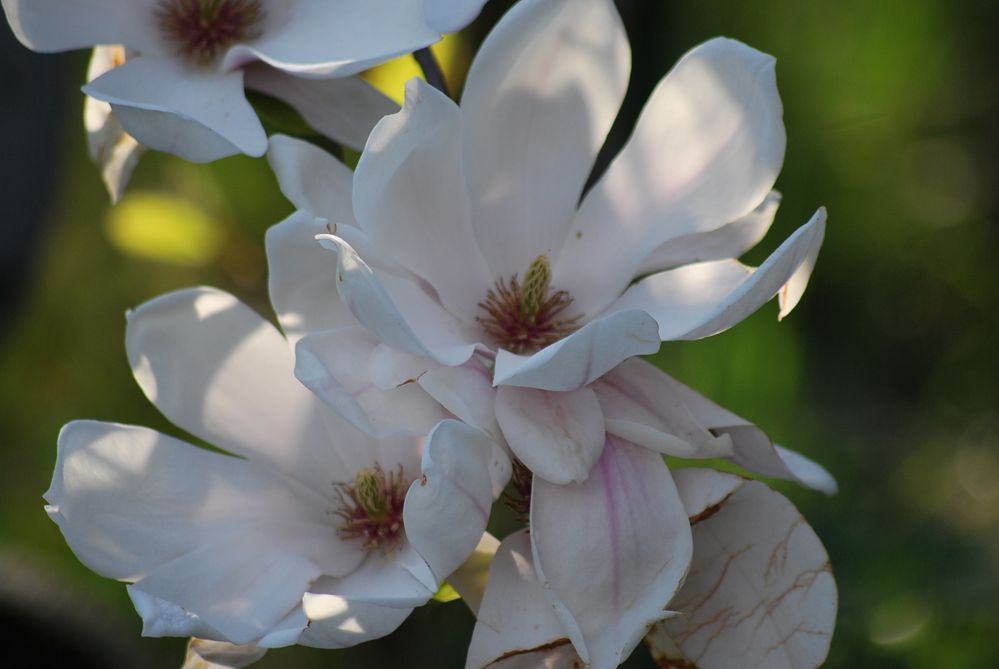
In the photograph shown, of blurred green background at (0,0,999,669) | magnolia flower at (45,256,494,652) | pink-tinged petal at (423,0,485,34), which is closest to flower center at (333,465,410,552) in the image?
magnolia flower at (45,256,494,652)

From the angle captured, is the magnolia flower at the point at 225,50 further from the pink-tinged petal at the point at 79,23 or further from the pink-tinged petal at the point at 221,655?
the pink-tinged petal at the point at 221,655

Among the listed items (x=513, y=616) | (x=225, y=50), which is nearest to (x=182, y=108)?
(x=225, y=50)

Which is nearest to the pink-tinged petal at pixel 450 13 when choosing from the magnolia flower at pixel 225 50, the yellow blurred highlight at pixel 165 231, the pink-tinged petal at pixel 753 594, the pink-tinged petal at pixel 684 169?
the magnolia flower at pixel 225 50

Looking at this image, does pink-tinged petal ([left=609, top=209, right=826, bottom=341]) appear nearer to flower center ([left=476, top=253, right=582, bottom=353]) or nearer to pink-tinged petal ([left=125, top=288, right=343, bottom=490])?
flower center ([left=476, top=253, right=582, bottom=353])

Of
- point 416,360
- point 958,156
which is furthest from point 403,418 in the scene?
point 958,156

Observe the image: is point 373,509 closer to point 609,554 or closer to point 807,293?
point 609,554

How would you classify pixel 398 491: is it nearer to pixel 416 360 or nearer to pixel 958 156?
pixel 416 360
